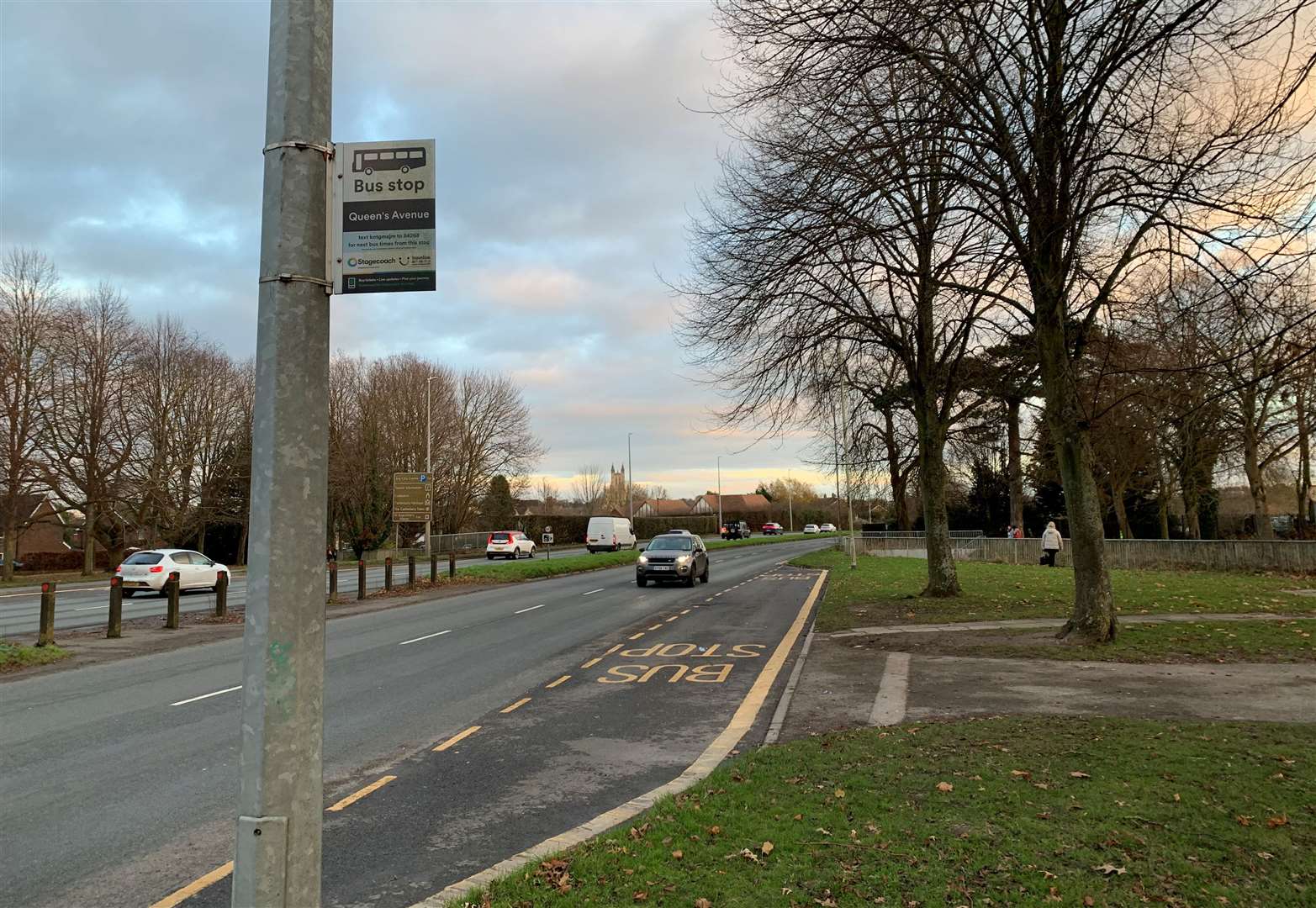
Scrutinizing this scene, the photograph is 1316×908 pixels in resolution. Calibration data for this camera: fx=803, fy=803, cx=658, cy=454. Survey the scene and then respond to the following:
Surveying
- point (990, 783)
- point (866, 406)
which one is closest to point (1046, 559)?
point (866, 406)

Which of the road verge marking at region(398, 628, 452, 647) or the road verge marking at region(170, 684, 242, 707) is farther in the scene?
the road verge marking at region(398, 628, 452, 647)

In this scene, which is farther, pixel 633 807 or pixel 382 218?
pixel 633 807

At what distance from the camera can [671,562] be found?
1007 inches

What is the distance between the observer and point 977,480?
2151 inches

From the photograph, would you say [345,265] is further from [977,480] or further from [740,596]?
[977,480]

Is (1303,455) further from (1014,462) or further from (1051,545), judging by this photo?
(1014,462)

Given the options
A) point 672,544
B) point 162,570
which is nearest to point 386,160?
point 672,544

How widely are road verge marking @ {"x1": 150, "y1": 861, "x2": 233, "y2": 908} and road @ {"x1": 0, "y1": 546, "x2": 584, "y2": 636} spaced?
1027 centimetres

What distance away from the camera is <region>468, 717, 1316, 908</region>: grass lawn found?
3.91 metres

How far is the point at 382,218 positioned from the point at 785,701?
24.3 ft

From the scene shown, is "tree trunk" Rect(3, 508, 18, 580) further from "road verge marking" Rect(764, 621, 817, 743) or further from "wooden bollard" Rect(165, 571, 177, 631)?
"road verge marking" Rect(764, 621, 817, 743)

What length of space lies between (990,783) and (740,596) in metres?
16.8

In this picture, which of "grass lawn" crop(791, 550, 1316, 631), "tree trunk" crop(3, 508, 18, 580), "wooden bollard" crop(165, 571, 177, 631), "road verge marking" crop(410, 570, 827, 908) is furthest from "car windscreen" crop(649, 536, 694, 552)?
"tree trunk" crop(3, 508, 18, 580)

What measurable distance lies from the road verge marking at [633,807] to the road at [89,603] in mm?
9576
